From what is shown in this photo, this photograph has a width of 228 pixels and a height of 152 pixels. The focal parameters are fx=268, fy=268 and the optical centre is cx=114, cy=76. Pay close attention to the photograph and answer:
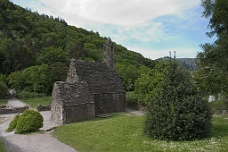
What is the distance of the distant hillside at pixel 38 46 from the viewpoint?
7575 centimetres

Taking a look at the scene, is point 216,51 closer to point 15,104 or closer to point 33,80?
point 15,104

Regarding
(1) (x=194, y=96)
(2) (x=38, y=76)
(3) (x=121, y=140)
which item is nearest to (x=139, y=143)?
(3) (x=121, y=140)

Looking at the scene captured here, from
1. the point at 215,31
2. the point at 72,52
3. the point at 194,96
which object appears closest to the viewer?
the point at 194,96

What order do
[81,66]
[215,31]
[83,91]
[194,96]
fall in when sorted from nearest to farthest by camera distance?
1. [194,96]
2. [215,31]
3. [83,91]
4. [81,66]

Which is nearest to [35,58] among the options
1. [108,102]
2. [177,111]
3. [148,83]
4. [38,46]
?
[38,46]

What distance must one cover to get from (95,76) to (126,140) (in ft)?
68.3

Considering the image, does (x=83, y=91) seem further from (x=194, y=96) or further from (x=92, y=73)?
(x=194, y=96)

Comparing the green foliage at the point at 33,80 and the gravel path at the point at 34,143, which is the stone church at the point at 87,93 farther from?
the green foliage at the point at 33,80

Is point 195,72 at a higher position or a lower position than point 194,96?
higher

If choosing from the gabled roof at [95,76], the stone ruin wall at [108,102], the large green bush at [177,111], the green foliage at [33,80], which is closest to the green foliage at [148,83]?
the stone ruin wall at [108,102]

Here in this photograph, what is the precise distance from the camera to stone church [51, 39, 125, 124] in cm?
2914

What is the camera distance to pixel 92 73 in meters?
36.4

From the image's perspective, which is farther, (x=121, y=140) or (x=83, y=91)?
(x=83, y=91)

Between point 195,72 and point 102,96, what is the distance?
44.4 feet
